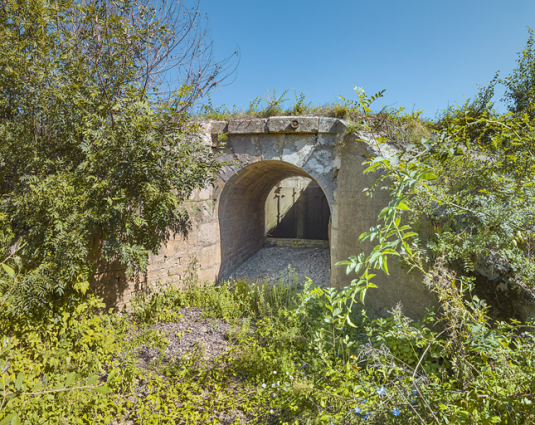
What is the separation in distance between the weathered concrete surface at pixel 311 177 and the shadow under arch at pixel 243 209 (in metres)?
0.03

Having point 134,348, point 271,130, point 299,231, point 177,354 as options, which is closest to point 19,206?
point 134,348

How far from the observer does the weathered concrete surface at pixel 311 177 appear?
4.20m

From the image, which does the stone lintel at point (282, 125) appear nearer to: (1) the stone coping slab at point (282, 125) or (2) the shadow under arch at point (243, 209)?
(1) the stone coping slab at point (282, 125)

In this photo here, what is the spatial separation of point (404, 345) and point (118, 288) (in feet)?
13.1

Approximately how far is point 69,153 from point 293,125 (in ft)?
11.3

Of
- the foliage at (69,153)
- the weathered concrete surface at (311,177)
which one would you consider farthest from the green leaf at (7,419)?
the weathered concrete surface at (311,177)

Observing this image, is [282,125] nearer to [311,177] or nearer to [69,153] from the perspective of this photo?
[311,177]

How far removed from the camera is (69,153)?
3.76 metres

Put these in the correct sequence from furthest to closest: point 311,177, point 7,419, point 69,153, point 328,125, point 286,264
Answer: point 286,264 < point 311,177 < point 328,125 < point 69,153 < point 7,419

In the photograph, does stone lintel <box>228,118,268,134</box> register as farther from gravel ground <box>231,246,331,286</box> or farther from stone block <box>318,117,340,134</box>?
gravel ground <box>231,246,331,286</box>

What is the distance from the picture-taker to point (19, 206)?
3.25m

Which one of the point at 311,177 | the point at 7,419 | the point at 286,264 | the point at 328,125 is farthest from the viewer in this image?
the point at 286,264

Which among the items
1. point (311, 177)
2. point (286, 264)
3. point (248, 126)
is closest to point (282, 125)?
point (248, 126)

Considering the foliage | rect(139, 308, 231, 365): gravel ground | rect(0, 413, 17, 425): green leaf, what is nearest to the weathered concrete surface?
rect(139, 308, 231, 365): gravel ground
